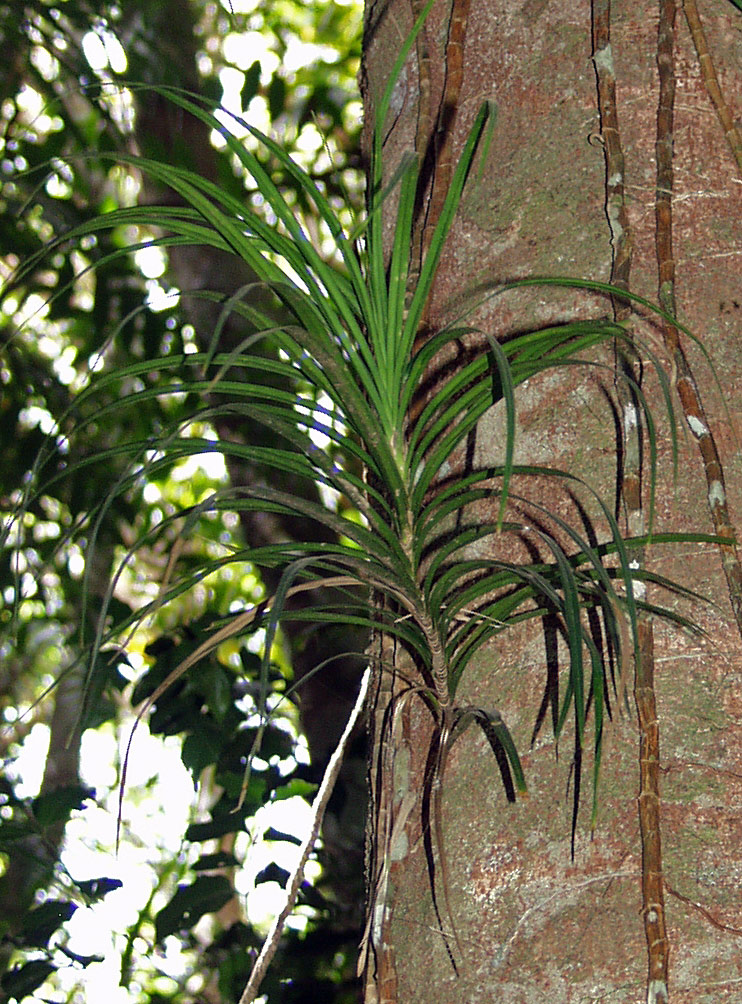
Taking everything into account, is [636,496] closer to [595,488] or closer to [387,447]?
[595,488]

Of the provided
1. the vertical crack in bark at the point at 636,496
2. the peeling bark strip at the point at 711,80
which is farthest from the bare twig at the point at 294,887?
the peeling bark strip at the point at 711,80

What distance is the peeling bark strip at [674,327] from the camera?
31.8 inches

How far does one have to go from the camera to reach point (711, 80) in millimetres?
985

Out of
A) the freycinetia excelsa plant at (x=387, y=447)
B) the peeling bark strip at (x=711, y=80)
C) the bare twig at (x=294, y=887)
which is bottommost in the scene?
the bare twig at (x=294, y=887)

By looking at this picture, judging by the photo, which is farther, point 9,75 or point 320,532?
point 9,75

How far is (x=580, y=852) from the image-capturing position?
Result: 0.73 m

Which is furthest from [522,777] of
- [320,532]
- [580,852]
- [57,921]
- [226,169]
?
[226,169]

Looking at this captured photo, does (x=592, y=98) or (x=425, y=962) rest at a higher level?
(x=592, y=98)

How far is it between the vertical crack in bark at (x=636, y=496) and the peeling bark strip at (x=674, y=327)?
1.2 inches

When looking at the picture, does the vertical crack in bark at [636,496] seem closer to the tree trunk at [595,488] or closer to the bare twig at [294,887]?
the tree trunk at [595,488]

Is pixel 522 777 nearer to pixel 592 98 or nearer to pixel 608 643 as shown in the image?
pixel 608 643

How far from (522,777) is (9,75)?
286cm

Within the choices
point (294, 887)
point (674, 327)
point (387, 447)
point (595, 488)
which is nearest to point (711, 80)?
point (674, 327)

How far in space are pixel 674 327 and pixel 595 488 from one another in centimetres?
15
